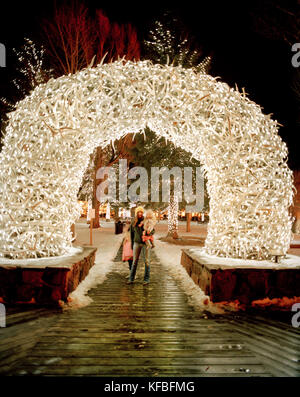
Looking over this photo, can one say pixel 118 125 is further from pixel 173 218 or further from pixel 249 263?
pixel 173 218

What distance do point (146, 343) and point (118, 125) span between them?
391 centimetres

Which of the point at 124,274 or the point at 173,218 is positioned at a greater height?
the point at 173,218

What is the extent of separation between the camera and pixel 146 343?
323 cm

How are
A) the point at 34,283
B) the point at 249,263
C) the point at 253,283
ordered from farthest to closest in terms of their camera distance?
the point at 249,263 < the point at 253,283 < the point at 34,283

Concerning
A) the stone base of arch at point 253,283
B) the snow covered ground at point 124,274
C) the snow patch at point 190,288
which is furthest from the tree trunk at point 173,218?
the stone base of arch at point 253,283

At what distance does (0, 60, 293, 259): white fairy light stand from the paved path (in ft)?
4.90

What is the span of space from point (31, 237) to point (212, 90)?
4.23 metres

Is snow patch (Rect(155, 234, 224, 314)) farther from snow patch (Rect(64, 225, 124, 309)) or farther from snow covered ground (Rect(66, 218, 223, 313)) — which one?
snow patch (Rect(64, 225, 124, 309))

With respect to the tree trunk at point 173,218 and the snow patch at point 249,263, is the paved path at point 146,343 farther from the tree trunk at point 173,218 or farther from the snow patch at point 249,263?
the tree trunk at point 173,218

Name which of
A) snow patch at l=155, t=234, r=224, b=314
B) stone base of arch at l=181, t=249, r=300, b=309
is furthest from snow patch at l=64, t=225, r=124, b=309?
stone base of arch at l=181, t=249, r=300, b=309

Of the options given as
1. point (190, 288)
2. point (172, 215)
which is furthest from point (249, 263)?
point (172, 215)

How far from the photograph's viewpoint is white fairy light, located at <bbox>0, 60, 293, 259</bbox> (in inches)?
191

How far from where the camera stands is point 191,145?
6035 mm
